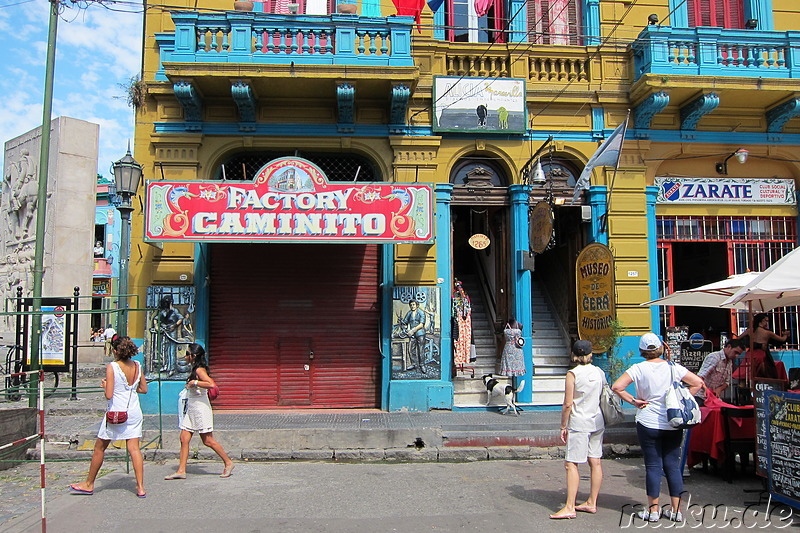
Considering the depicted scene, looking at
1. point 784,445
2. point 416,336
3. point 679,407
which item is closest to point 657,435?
point 679,407

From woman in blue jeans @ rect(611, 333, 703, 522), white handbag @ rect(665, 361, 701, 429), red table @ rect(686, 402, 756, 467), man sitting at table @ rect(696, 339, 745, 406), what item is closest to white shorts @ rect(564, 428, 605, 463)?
woman in blue jeans @ rect(611, 333, 703, 522)

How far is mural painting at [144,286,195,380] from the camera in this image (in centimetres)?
1147

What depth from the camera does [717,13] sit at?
13.5 meters

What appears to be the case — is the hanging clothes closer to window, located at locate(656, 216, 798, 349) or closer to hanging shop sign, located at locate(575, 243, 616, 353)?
hanging shop sign, located at locate(575, 243, 616, 353)

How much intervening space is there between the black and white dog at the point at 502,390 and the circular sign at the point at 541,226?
2.56m

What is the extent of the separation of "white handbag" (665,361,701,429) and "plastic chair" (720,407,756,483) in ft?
6.54

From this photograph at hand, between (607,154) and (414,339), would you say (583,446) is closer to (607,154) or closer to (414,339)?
(414,339)

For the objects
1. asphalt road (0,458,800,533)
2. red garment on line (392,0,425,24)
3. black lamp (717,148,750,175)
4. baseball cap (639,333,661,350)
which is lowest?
asphalt road (0,458,800,533)

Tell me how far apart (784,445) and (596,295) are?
13.9 ft

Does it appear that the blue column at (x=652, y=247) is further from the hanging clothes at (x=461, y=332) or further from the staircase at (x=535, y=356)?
the hanging clothes at (x=461, y=332)

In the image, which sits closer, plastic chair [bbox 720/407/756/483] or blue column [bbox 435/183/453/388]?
plastic chair [bbox 720/407/756/483]

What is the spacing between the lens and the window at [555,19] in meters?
13.2

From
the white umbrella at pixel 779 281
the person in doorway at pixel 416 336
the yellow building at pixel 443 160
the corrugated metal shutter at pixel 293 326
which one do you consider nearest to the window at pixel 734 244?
the yellow building at pixel 443 160

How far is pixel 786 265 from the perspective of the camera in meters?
6.58
